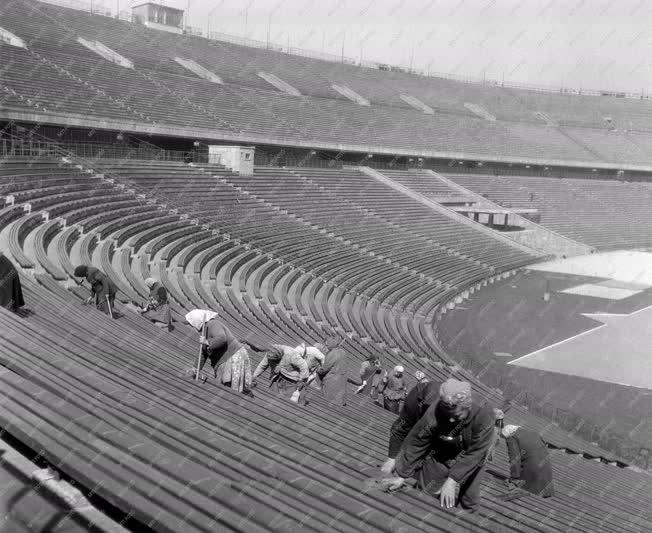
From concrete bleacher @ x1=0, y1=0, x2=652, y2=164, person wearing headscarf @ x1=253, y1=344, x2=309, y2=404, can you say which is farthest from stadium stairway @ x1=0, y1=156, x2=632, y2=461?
concrete bleacher @ x1=0, y1=0, x2=652, y2=164

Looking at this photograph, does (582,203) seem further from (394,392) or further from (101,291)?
(101,291)

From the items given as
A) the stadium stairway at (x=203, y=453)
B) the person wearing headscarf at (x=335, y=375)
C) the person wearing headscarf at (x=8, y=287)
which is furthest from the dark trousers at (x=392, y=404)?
the person wearing headscarf at (x=8, y=287)

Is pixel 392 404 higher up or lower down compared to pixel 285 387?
lower down

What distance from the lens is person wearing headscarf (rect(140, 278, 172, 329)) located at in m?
10.0

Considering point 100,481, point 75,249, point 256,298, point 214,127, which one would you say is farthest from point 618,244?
point 100,481

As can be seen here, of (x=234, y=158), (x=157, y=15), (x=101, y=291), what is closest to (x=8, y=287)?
(x=101, y=291)

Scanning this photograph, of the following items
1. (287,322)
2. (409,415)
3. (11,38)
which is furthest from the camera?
(11,38)

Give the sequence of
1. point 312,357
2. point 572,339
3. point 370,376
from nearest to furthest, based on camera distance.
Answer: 1. point 312,357
2. point 370,376
3. point 572,339

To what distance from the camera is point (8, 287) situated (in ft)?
20.7

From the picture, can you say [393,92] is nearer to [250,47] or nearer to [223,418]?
[250,47]

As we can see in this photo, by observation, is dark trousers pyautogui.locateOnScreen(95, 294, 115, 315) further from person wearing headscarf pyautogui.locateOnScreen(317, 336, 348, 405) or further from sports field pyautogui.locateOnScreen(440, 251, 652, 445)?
sports field pyautogui.locateOnScreen(440, 251, 652, 445)

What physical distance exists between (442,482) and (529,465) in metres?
2.04

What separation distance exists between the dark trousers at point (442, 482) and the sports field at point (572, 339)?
9.16 meters

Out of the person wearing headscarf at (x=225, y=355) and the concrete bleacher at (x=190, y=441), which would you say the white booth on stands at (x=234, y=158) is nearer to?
the concrete bleacher at (x=190, y=441)
